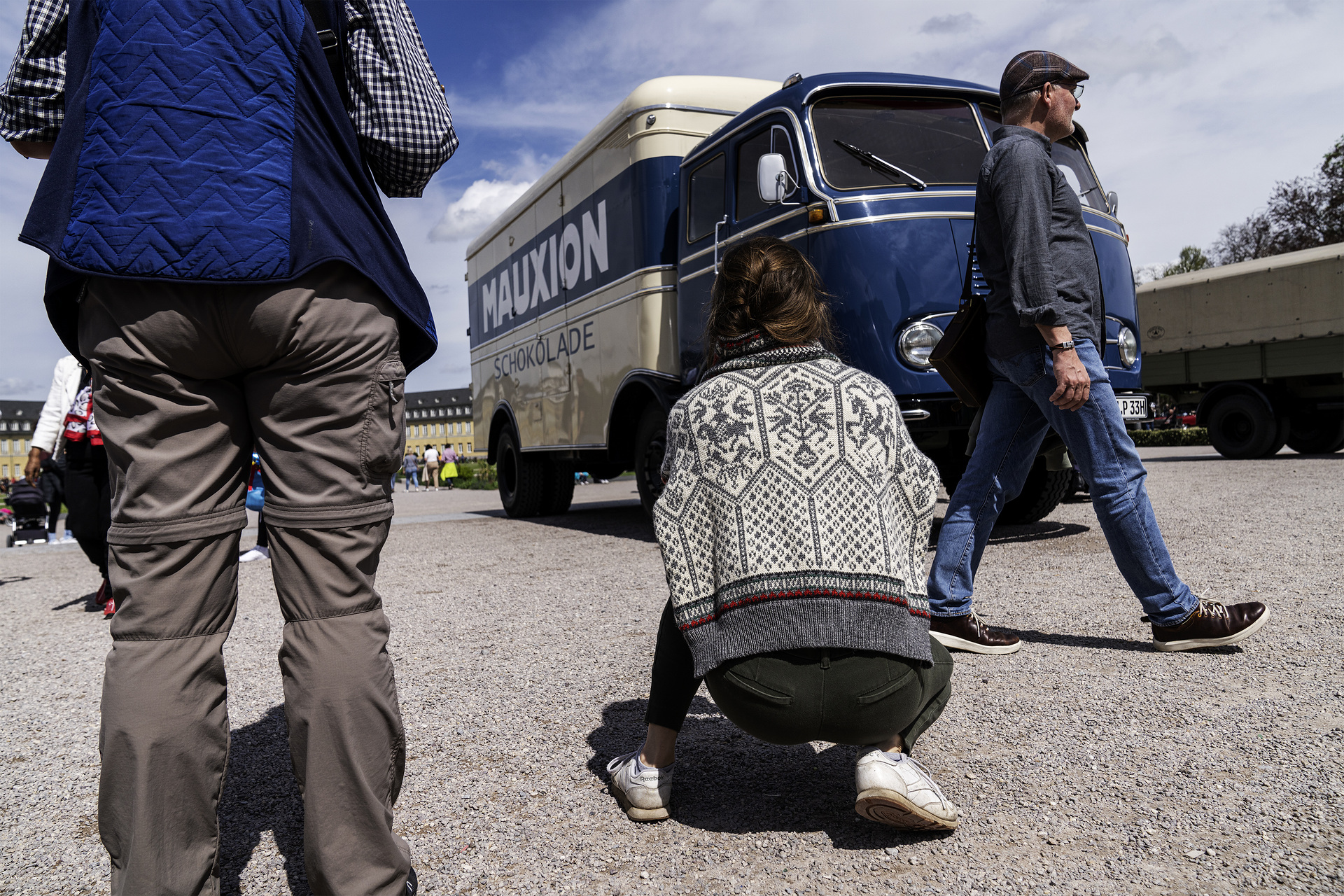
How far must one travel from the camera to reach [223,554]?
162cm

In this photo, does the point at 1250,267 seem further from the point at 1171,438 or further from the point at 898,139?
the point at 1171,438

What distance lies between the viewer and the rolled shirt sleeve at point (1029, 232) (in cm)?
308

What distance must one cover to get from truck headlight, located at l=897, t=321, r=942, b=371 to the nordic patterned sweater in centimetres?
317

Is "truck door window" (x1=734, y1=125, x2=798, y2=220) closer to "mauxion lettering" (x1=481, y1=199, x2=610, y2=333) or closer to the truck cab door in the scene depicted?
the truck cab door

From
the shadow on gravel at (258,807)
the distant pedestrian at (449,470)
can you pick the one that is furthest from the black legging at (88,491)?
the distant pedestrian at (449,470)

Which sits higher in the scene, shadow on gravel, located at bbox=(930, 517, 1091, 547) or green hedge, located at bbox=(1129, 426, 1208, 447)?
shadow on gravel, located at bbox=(930, 517, 1091, 547)

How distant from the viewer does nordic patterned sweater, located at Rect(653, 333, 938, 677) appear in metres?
1.77

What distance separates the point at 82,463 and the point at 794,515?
4.67 meters

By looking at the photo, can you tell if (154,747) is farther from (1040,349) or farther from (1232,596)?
(1232,596)

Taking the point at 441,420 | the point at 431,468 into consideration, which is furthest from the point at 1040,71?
the point at 441,420

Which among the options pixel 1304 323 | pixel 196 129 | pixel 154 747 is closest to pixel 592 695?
pixel 154 747

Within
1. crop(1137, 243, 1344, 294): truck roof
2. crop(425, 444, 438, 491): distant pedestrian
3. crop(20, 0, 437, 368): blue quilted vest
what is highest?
crop(1137, 243, 1344, 294): truck roof

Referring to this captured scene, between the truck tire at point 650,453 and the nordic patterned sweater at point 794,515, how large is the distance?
4.44 meters

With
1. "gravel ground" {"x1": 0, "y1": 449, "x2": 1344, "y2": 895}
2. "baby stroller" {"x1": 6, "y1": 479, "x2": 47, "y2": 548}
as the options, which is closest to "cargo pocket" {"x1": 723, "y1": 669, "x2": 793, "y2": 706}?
"gravel ground" {"x1": 0, "y1": 449, "x2": 1344, "y2": 895}
